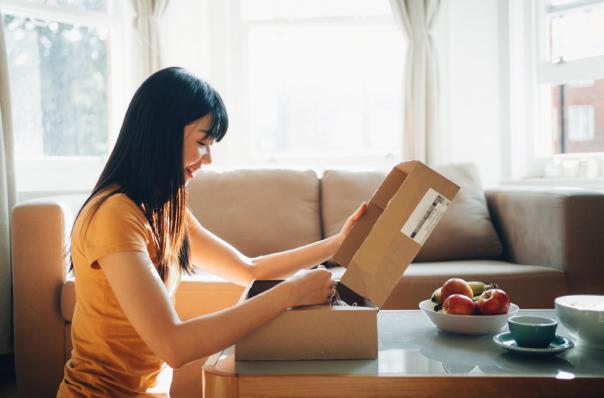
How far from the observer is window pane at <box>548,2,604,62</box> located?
3.06m

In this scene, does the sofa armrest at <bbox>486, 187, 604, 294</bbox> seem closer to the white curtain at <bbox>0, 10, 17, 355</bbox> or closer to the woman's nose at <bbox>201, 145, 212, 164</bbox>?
the woman's nose at <bbox>201, 145, 212, 164</bbox>

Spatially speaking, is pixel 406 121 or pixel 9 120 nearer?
pixel 9 120

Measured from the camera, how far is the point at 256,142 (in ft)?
11.4

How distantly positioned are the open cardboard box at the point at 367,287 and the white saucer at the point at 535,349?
0.78ft

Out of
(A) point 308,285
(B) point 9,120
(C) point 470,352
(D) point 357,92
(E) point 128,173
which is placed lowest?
(C) point 470,352

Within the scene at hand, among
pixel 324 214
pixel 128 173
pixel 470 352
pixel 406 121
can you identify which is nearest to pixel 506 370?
pixel 470 352

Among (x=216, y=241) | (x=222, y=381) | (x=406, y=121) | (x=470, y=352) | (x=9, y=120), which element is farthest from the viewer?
(x=406, y=121)

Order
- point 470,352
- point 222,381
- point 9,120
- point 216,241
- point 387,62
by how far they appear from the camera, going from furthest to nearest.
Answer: point 387,62
point 9,120
point 216,241
point 470,352
point 222,381

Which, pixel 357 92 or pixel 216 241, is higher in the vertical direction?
pixel 357 92

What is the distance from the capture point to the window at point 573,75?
308 cm

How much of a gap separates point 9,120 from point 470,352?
93.0 inches

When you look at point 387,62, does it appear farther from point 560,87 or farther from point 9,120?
point 9,120

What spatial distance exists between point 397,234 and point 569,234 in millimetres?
1392

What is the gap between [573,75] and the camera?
3.16 metres
